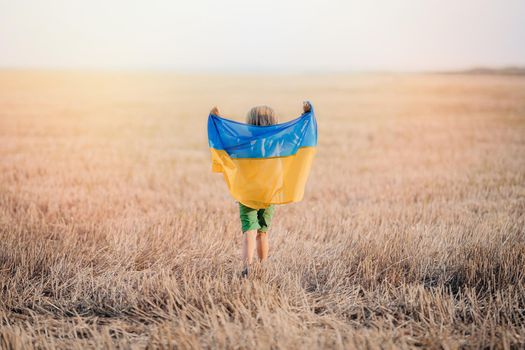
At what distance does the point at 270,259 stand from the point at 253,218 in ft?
2.24

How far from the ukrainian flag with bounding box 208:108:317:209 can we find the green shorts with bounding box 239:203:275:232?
0.09m

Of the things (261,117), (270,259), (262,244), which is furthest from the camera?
(270,259)

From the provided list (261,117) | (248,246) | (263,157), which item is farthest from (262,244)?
(261,117)

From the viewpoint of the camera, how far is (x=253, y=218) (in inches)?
189

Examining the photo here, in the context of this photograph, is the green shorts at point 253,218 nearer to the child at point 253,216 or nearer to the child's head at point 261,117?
the child at point 253,216

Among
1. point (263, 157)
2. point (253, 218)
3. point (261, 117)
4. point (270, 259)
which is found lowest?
point (270, 259)

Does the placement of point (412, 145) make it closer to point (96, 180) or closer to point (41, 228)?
point (96, 180)

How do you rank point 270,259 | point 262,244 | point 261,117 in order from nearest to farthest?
1. point 261,117
2. point 262,244
3. point 270,259

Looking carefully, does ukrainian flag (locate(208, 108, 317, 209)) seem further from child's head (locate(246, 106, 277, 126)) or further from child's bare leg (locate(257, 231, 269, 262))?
child's bare leg (locate(257, 231, 269, 262))

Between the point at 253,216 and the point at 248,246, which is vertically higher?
the point at 253,216

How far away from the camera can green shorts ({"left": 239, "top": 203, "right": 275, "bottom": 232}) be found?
15.7 feet

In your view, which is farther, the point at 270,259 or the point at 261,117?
the point at 270,259

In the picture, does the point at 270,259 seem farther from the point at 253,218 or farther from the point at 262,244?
the point at 253,218

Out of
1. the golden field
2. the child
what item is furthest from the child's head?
the golden field
